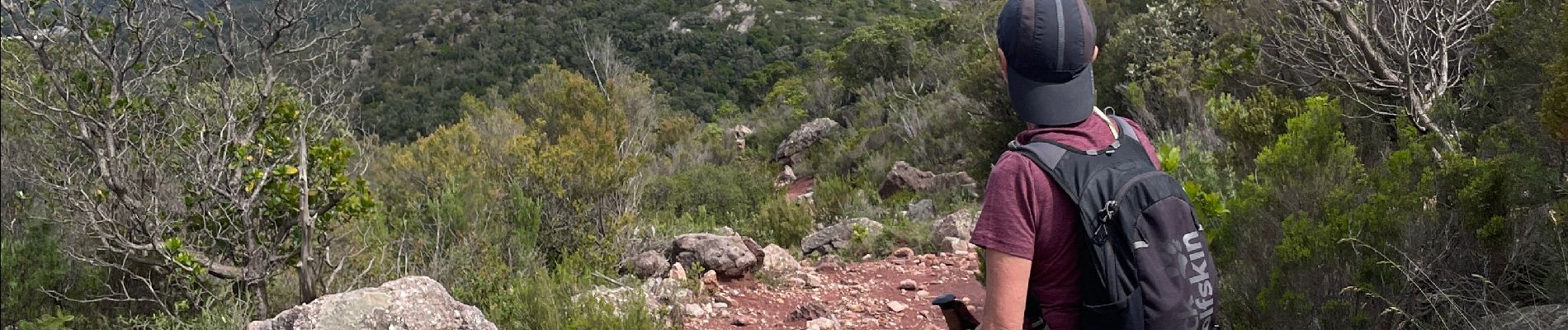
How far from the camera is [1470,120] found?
4387 mm

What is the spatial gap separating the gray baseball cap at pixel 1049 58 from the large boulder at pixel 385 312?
343cm

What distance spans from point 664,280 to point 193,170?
2.62 metres

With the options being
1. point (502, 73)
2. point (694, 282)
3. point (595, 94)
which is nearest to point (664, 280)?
point (694, 282)

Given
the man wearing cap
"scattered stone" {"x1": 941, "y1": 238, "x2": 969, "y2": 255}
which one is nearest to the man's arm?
the man wearing cap

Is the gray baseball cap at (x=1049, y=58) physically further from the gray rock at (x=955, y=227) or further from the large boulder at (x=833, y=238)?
the large boulder at (x=833, y=238)

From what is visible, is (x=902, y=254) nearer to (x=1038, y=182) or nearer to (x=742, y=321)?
(x=742, y=321)

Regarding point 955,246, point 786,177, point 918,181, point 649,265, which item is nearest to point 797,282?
point 649,265

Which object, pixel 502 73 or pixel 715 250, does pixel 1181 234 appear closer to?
pixel 715 250

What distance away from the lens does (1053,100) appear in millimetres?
1661

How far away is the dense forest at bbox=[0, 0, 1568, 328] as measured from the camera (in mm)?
3428

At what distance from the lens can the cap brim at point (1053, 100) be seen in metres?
1.66

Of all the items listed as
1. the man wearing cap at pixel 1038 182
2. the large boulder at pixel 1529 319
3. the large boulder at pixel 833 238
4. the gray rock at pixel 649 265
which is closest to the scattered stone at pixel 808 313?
the gray rock at pixel 649 265

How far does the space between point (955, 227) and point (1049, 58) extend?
655 cm

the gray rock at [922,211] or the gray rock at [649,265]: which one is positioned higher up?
the gray rock at [649,265]
